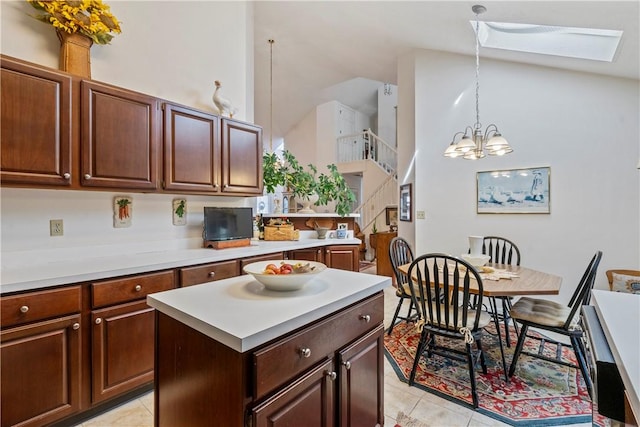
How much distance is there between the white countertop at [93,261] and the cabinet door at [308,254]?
434 millimetres

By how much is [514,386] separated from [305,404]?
6.14ft

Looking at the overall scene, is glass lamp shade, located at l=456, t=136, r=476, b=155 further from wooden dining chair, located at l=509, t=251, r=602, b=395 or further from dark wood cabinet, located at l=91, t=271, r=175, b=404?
dark wood cabinet, located at l=91, t=271, r=175, b=404

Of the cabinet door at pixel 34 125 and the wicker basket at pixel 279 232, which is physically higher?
the cabinet door at pixel 34 125

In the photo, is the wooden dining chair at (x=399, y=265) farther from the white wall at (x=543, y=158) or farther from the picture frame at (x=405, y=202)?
the picture frame at (x=405, y=202)

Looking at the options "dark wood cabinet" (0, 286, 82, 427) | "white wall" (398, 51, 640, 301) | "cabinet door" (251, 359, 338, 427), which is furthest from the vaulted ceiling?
"dark wood cabinet" (0, 286, 82, 427)

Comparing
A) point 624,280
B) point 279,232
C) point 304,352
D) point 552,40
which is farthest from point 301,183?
point 624,280

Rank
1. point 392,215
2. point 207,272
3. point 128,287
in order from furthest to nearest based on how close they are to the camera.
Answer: point 392,215, point 207,272, point 128,287

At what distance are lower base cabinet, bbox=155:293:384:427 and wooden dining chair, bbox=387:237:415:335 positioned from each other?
1.45m

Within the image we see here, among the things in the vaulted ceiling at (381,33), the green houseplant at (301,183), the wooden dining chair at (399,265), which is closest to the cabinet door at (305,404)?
the wooden dining chair at (399,265)

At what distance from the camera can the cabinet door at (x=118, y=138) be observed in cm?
196

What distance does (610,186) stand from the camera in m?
3.12

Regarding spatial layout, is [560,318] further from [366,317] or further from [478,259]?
[366,317]

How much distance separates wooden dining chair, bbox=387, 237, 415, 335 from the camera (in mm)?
2771

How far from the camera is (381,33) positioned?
3979 millimetres
